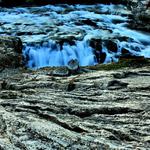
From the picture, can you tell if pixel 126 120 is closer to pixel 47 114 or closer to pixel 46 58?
pixel 47 114

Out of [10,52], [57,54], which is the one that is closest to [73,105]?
[10,52]

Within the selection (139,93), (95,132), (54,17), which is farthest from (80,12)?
(95,132)

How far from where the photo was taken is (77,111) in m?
10.4

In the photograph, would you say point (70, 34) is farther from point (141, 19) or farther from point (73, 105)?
point (73, 105)

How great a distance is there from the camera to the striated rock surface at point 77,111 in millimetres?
8695

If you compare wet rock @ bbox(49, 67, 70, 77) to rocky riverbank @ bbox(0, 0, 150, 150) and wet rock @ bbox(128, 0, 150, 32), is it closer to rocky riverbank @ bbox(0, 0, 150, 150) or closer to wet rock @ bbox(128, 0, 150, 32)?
rocky riverbank @ bbox(0, 0, 150, 150)

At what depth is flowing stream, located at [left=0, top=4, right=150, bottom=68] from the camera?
84.0 ft

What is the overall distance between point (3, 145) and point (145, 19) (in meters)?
28.0

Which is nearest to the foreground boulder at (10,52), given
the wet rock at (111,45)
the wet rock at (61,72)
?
the wet rock at (61,72)

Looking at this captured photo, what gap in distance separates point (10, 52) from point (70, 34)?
34.1ft

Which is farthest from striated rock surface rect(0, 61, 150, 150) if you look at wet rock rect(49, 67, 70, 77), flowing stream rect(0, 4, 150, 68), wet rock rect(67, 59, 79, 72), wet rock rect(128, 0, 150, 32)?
wet rock rect(128, 0, 150, 32)

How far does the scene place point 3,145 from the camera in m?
8.40

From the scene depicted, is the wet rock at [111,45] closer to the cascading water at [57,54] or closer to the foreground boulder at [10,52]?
the cascading water at [57,54]

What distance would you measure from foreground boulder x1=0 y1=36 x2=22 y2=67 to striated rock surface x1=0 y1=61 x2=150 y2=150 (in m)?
4.01
